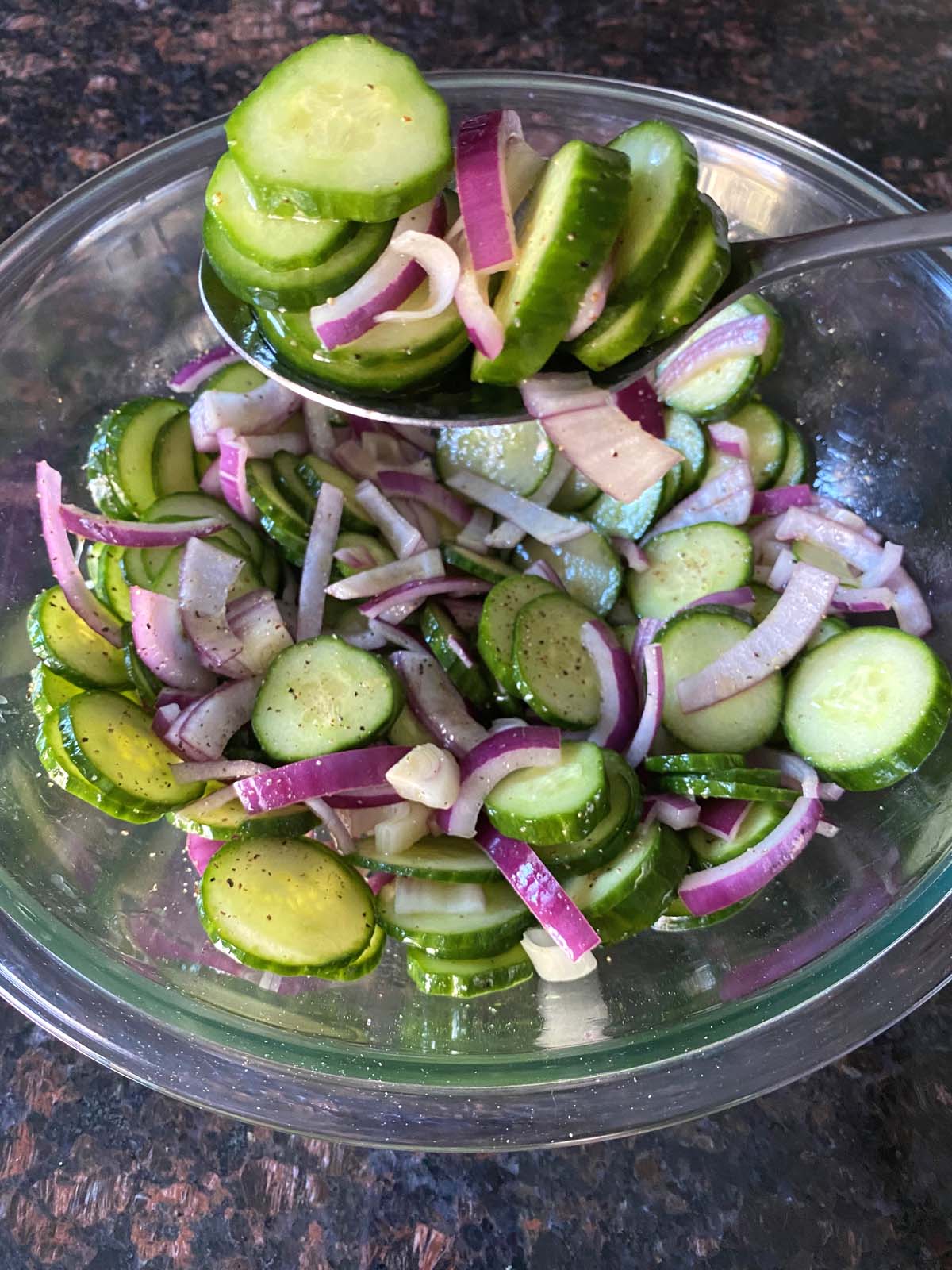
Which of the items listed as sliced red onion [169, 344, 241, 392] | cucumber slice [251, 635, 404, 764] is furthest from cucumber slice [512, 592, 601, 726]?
sliced red onion [169, 344, 241, 392]

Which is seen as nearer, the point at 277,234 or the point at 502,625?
the point at 277,234

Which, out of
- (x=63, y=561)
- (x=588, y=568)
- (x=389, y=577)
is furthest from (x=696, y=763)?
(x=63, y=561)

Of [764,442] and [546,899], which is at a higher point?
[764,442]

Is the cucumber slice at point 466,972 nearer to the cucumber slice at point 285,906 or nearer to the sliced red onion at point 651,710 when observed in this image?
the cucumber slice at point 285,906

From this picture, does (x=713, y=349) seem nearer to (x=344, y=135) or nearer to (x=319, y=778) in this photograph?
(x=344, y=135)

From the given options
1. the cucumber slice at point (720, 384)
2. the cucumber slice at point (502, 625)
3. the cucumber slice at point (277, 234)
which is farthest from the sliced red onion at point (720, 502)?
the cucumber slice at point (277, 234)

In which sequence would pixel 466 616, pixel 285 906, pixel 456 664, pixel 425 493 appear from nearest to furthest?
pixel 285 906 < pixel 456 664 < pixel 466 616 < pixel 425 493

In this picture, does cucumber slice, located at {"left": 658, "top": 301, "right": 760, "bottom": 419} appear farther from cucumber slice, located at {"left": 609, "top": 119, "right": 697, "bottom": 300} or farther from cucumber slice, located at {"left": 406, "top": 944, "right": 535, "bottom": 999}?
cucumber slice, located at {"left": 406, "top": 944, "right": 535, "bottom": 999}
